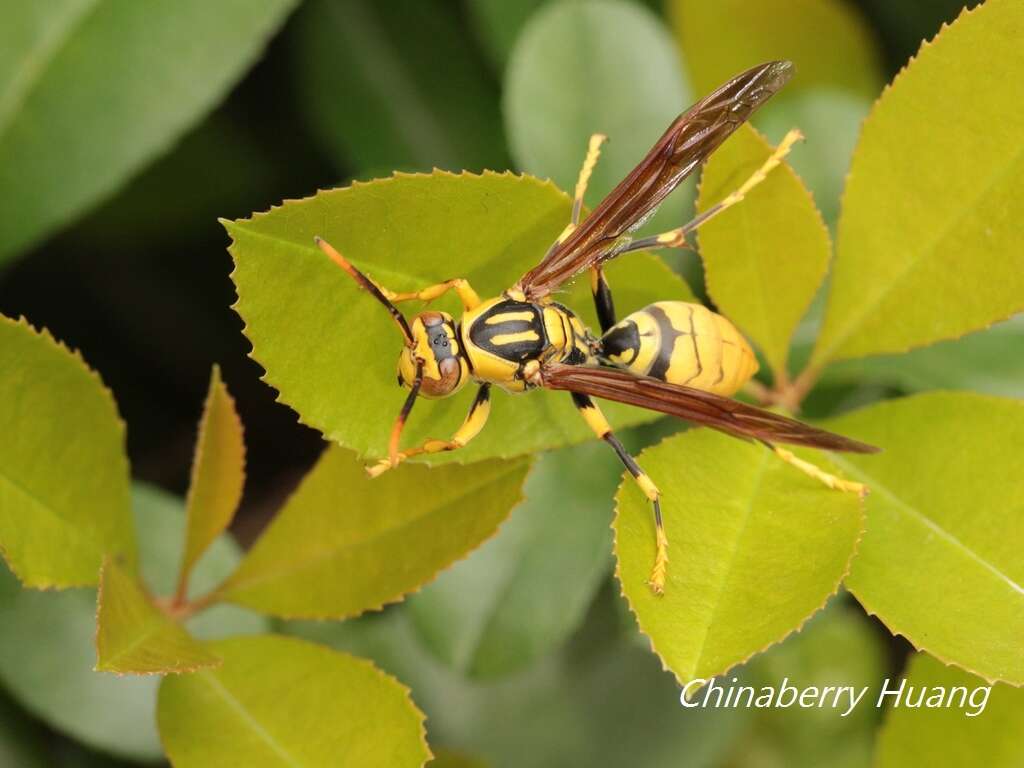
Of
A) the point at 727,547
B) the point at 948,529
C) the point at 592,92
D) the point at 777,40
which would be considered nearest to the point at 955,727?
the point at 948,529

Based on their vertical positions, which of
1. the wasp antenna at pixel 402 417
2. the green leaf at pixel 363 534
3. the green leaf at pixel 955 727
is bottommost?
the green leaf at pixel 955 727

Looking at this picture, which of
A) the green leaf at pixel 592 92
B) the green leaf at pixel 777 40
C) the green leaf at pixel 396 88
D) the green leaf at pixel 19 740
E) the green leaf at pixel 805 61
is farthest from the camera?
the green leaf at pixel 396 88

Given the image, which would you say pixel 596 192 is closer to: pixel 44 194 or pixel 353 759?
pixel 44 194

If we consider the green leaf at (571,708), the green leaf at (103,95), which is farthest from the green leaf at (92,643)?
the green leaf at (103,95)

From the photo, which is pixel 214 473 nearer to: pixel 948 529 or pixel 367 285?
pixel 367 285

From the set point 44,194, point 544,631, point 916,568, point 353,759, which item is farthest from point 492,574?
point 44,194

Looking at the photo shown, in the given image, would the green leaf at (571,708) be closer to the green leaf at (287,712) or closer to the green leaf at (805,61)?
the green leaf at (287,712)
